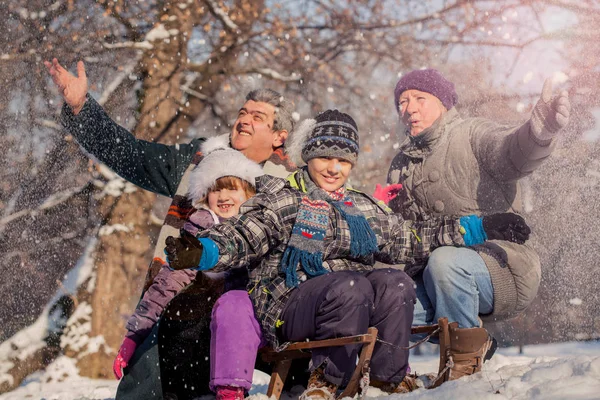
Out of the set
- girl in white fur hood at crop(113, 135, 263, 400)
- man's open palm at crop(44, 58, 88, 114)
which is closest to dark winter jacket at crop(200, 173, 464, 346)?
girl in white fur hood at crop(113, 135, 263, 400)

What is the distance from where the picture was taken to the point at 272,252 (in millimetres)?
2988

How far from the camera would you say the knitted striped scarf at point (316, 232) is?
2881mm

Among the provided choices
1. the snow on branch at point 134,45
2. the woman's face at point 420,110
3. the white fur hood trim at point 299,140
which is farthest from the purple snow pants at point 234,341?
the snow on branch at point 134,45

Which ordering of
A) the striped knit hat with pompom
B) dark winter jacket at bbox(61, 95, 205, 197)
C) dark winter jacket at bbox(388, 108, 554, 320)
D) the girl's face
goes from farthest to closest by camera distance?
dark winter jacket at bbox(61, 95, 205, 197) → the girl's face → dark winter jacket at bbox(388, 108, 554, 320) → the striped knit hat with pompom

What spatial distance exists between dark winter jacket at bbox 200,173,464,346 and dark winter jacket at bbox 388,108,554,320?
24 cm

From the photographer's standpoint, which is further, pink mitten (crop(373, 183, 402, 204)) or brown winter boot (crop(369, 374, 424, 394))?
pink mitten (crop(373, 183, 402, 204))

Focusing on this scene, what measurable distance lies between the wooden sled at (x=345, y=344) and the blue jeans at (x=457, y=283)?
5.5 inches

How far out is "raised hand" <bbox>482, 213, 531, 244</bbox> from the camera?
9.86ft

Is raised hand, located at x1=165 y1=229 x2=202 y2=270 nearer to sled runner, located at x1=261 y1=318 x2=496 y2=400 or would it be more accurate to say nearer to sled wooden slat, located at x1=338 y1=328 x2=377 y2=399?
sled runner, located at x1=261 y1=318 x2=496 y2=400

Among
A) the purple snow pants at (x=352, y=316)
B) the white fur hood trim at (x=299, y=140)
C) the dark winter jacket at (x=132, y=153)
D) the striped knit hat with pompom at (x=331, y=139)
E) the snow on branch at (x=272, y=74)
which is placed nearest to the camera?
the purple snow pants at (x=352, y=316)

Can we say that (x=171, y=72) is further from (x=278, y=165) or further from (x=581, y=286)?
(x=581, y=286)

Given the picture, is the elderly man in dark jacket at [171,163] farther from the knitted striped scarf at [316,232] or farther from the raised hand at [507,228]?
the raised hand at [507,228]

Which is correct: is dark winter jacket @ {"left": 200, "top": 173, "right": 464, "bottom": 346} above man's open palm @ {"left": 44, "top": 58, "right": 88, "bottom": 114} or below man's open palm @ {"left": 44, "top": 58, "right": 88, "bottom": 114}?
below

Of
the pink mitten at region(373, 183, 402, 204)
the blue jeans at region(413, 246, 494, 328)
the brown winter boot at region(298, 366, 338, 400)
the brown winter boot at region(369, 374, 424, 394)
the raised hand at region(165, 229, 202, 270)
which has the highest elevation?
the pink mitten at region(373, 183, 402, 204)
